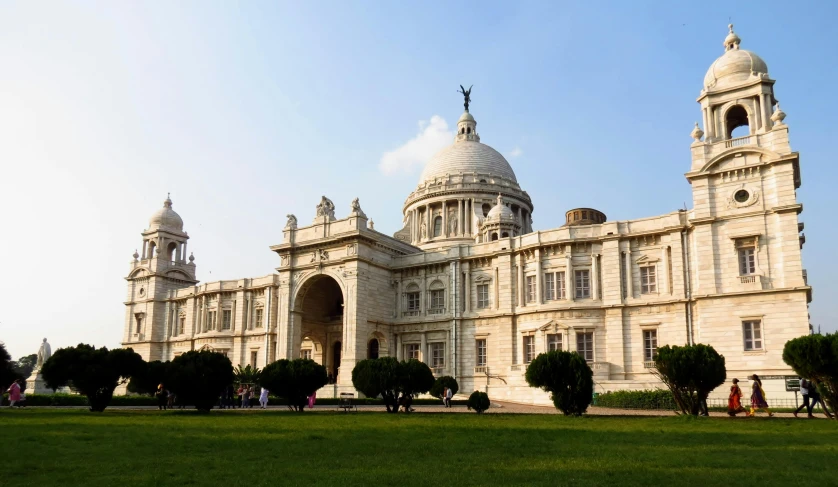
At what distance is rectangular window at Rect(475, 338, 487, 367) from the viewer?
158 feet

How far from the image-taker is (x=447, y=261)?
166 ft

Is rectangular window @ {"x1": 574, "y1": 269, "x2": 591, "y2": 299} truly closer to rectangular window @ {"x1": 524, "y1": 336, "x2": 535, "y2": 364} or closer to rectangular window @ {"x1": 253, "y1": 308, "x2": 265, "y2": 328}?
rectangular window @ {"x1": 524, "y1": 336, "x2": 535, "y2": 364}

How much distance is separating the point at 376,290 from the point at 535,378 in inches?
1039

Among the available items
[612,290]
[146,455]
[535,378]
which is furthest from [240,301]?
[146,455]

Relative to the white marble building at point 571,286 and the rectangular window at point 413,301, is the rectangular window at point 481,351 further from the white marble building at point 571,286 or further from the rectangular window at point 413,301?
the rectangular window at point 413,301

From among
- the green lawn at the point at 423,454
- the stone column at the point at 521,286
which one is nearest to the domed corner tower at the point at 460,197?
the stone column at the point at 521,286

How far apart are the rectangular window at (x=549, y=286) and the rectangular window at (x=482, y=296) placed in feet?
16.9

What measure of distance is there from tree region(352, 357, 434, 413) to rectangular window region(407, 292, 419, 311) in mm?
21822

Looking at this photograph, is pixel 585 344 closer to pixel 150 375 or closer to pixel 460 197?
pixel 150 375

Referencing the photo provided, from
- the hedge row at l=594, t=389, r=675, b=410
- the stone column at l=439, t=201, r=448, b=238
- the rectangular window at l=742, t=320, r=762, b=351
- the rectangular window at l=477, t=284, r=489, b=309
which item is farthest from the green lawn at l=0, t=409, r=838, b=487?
the stone column at l=439, t=201, r=448, b=238

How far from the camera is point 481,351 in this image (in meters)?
48.4

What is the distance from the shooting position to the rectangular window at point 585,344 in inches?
1687

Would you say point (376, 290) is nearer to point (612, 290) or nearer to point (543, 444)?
point (612, 290)

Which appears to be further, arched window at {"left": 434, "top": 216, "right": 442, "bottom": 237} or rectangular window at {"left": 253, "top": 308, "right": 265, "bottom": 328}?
Result: arched window at {"left": 434, "top": 216, "right": 442, "bottom": 237}
